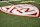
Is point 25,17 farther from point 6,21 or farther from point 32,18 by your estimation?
point 6,21

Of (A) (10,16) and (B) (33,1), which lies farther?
(B) (33,1)

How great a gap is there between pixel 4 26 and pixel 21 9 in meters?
0.32

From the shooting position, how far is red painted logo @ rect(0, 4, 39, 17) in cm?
75

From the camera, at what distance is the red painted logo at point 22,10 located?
2.47ft

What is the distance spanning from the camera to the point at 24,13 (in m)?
0.76

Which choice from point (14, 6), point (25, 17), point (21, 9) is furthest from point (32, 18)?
point (14, 6)

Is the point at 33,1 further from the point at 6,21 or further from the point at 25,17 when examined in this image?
the point at 6,21

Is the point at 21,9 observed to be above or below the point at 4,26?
above

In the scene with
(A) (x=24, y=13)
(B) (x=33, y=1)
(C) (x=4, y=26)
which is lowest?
(C) (x=4, y=26)

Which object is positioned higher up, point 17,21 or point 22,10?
point 22,10

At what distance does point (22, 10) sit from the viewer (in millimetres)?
778

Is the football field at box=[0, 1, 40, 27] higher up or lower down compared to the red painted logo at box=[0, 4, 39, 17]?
lower down

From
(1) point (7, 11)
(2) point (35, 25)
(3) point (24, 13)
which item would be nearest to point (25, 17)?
(3) point (24, 13)

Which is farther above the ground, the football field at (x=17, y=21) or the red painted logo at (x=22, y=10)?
the red painted logo at (x=22, y=10)
